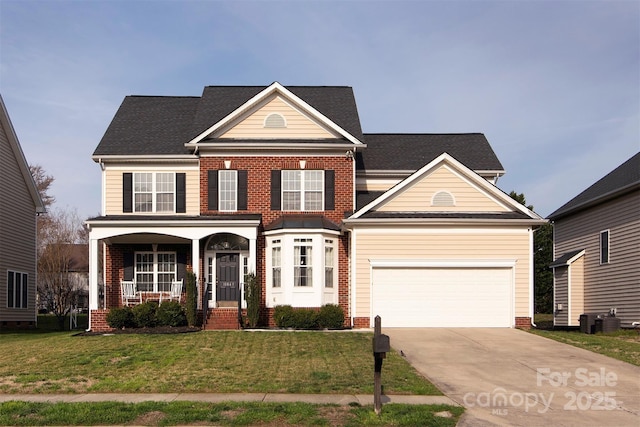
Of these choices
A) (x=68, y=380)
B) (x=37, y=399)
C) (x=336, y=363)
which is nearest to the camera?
(x=37, y=399)

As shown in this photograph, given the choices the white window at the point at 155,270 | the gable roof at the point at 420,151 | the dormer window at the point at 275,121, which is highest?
the dormer window at the point at 275,121

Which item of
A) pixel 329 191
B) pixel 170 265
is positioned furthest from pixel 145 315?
pixel 329 191

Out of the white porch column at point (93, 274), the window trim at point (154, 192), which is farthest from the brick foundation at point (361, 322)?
the white porch column at point (93, 274)

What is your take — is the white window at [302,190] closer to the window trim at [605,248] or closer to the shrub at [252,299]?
the shrub at [252,299]

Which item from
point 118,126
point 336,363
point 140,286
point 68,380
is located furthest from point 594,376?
point 118,126

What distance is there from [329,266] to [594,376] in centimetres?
1129

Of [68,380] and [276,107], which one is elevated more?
[276,107]

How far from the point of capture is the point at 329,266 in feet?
81.3

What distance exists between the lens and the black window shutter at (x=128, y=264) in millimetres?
25703

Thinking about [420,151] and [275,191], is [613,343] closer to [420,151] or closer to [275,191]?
[420,151]

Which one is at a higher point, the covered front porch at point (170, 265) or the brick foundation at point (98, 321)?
the covered front porch at point (170, 265)

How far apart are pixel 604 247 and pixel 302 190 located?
38.7 feet

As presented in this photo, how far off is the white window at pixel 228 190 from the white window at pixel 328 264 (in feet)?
12.1

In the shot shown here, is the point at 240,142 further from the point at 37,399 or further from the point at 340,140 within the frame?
the point at 37,399
